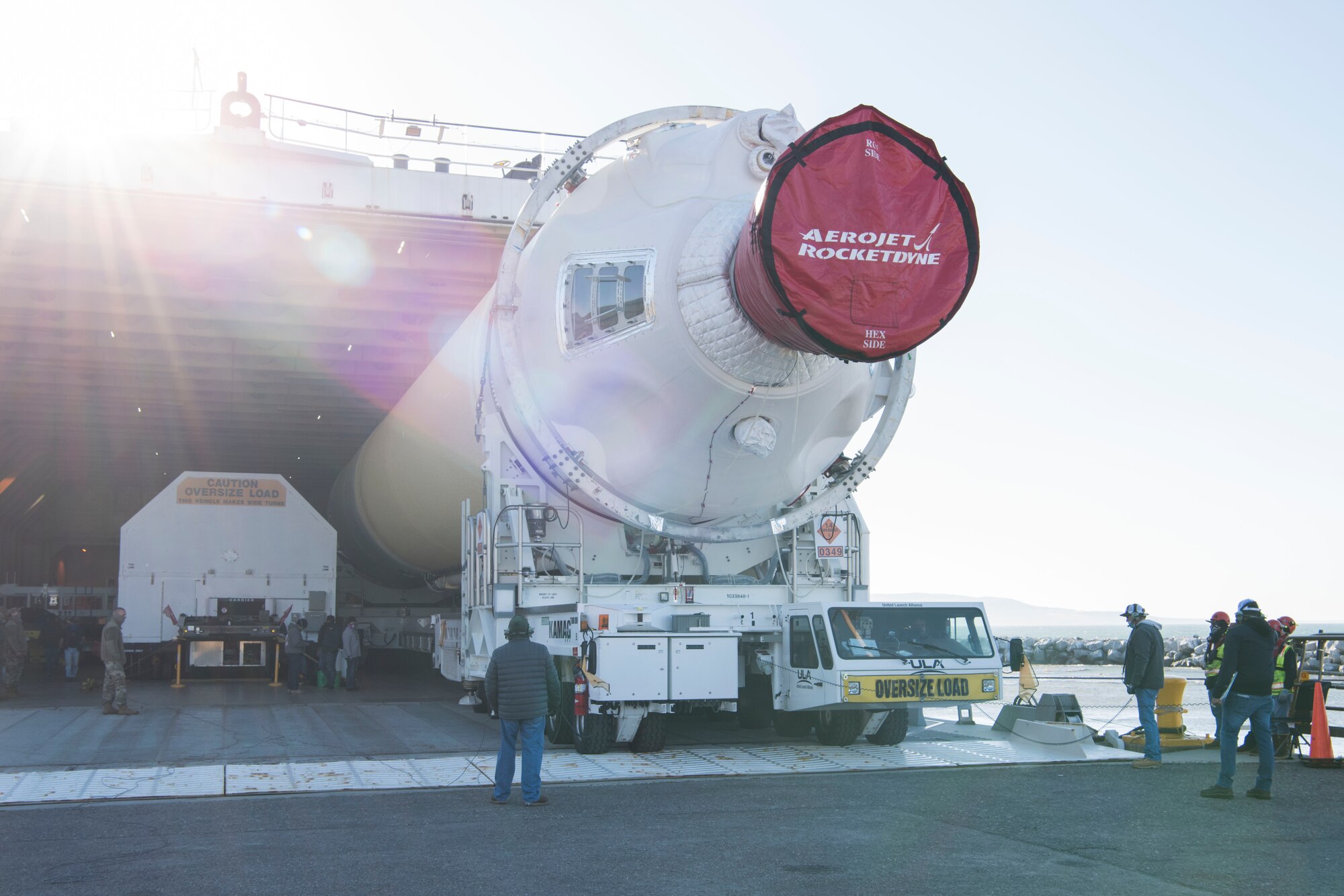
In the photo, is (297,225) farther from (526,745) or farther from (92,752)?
(526,745)

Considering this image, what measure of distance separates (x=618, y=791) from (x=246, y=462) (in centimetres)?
2316

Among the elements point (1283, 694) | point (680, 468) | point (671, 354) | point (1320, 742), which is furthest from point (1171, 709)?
point (671, 354)

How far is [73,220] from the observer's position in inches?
634

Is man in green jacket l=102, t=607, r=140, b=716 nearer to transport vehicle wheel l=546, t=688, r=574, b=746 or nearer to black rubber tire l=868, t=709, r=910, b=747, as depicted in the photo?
transport vehicle wheel l=546, t=688, r=574, b=746

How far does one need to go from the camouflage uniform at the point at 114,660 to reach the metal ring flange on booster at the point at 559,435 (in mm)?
6616

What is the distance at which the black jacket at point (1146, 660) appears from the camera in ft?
32.9

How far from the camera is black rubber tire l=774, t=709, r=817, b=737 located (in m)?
11.5

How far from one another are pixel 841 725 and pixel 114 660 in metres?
8.61

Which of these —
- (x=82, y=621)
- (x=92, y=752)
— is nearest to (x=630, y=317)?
(x=92, y=752)

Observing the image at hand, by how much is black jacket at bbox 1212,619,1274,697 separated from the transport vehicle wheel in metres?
5.30

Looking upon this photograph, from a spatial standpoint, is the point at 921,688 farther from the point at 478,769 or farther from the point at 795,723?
the point at 478,769

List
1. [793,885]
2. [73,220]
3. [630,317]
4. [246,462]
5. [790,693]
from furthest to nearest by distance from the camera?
[246,462]
[73,220]
[790,693]
[630,317]
[793,885]

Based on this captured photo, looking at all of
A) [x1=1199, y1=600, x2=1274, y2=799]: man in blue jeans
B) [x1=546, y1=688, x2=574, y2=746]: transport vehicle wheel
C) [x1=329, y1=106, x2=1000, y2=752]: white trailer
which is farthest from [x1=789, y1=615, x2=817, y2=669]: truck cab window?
[x1=1199, y1=600, x2=1274, y2=799]: man in blue jeans

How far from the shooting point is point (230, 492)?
62.2 ft
